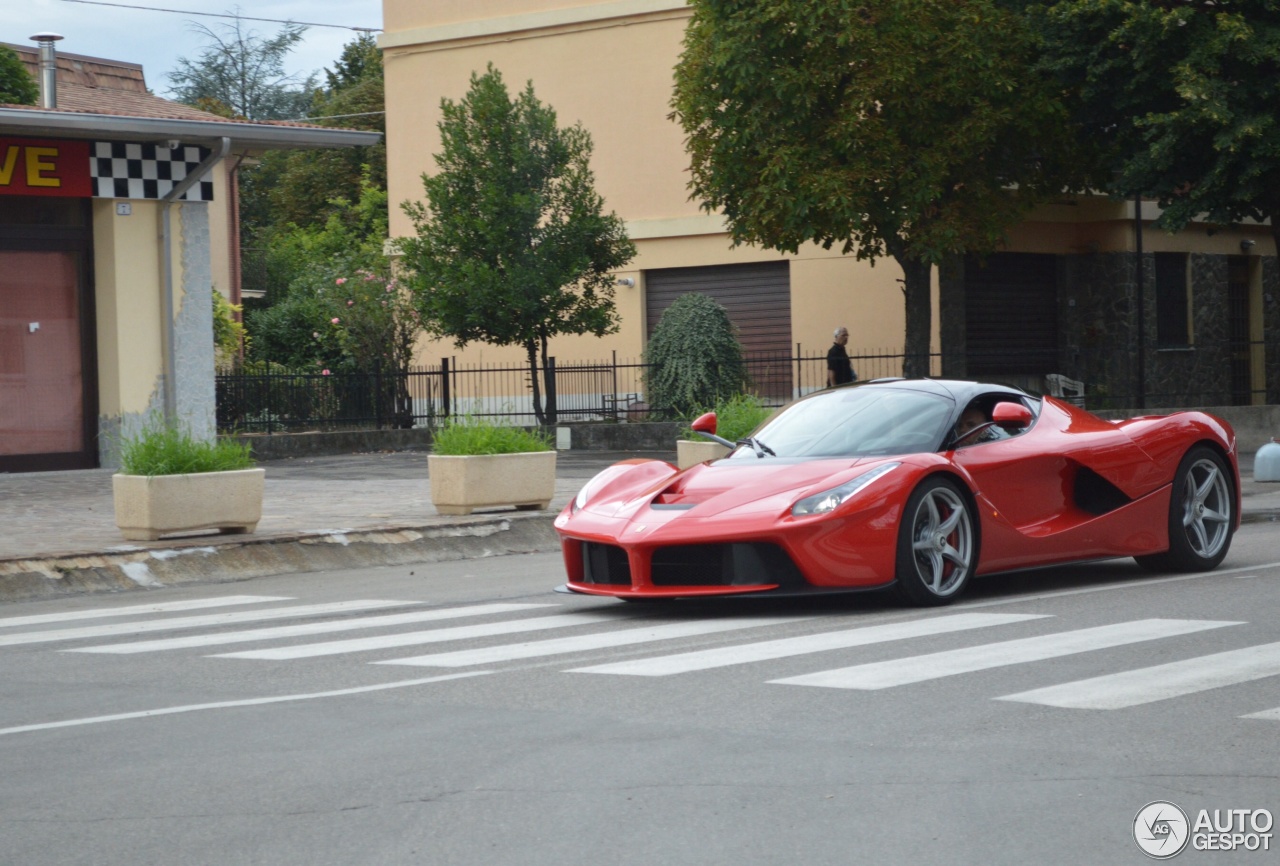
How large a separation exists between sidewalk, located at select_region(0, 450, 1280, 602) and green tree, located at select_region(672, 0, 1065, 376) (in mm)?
8721

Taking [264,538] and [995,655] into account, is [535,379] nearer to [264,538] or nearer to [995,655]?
[264,538]

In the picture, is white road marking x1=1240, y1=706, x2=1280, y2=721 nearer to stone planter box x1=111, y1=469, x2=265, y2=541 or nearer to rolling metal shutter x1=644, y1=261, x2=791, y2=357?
stone planter box x1=111, y1=469, x2=265, y2=541

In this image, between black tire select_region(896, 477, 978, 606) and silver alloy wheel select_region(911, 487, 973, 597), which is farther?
silver alloy wheel select_region(911, 487, 973, 597)

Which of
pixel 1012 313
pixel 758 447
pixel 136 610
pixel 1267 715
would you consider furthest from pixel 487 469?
pixel 1012 313

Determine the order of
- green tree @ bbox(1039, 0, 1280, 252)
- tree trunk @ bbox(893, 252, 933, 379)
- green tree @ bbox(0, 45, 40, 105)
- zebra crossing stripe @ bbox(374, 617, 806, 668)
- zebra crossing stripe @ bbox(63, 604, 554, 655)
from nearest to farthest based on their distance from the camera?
zebra crossing stripe @ bbox(374, 617, 806, 668) < zebra crossing stripe @ bbox(63, 604, 554, 655) < green tree @ bbox(1039, 0, 1280, 252) < green tree @ bbox(0, 45, 40, 105) < tree trunk @ bbox(893, 252, 933, 379)

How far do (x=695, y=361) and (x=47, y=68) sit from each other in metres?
12.3

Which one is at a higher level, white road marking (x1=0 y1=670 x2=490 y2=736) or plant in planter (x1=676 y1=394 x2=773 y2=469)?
plant in planter (x1=676 y1=394 x2=773 y2=469)

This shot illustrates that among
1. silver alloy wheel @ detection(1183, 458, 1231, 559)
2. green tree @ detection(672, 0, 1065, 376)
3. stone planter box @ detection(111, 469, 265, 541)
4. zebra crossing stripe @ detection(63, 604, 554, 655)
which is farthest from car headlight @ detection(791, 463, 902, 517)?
green tree @ detection(672, 0, 1065, 376)

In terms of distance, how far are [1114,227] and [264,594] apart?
25978 mm

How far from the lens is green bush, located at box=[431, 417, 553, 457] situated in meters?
14.5

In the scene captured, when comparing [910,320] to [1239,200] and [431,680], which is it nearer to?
[1239,200]

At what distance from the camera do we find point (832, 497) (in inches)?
338

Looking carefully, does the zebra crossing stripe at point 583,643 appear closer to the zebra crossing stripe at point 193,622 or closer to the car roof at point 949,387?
the car roof at point 949,387

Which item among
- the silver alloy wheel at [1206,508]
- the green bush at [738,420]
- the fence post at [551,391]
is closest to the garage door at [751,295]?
the fence post at [551,391]
